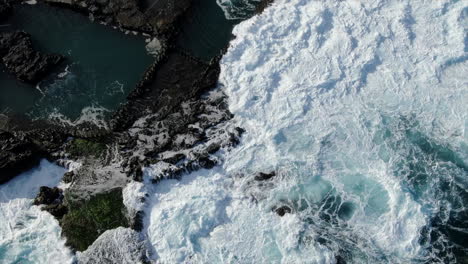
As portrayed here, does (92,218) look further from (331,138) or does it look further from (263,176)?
(331,138)

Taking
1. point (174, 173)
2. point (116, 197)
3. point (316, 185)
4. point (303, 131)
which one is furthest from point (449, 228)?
point (116, 197)

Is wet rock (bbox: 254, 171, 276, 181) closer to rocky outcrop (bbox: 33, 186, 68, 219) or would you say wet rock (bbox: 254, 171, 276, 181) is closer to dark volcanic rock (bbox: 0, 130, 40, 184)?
rocky outcrop (bbox: 33, 186, 68, 219)

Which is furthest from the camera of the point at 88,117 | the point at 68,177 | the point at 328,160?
the point at 88,117

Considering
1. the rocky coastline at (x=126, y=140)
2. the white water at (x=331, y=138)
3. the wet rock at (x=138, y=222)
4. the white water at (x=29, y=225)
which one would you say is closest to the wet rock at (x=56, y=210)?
the rocky coastline at (x=126, y=140)

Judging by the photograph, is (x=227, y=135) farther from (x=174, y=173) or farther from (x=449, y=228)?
(x=449, y=228)

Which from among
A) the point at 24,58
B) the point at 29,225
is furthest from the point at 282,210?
the point at 24,58

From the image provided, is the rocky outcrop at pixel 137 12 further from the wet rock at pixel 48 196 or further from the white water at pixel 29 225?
the wet rock at pixel 48 196

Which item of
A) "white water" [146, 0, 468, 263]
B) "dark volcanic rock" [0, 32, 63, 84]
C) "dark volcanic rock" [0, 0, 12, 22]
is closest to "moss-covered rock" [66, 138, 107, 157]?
"white water" [146, 0, 468, 263]
